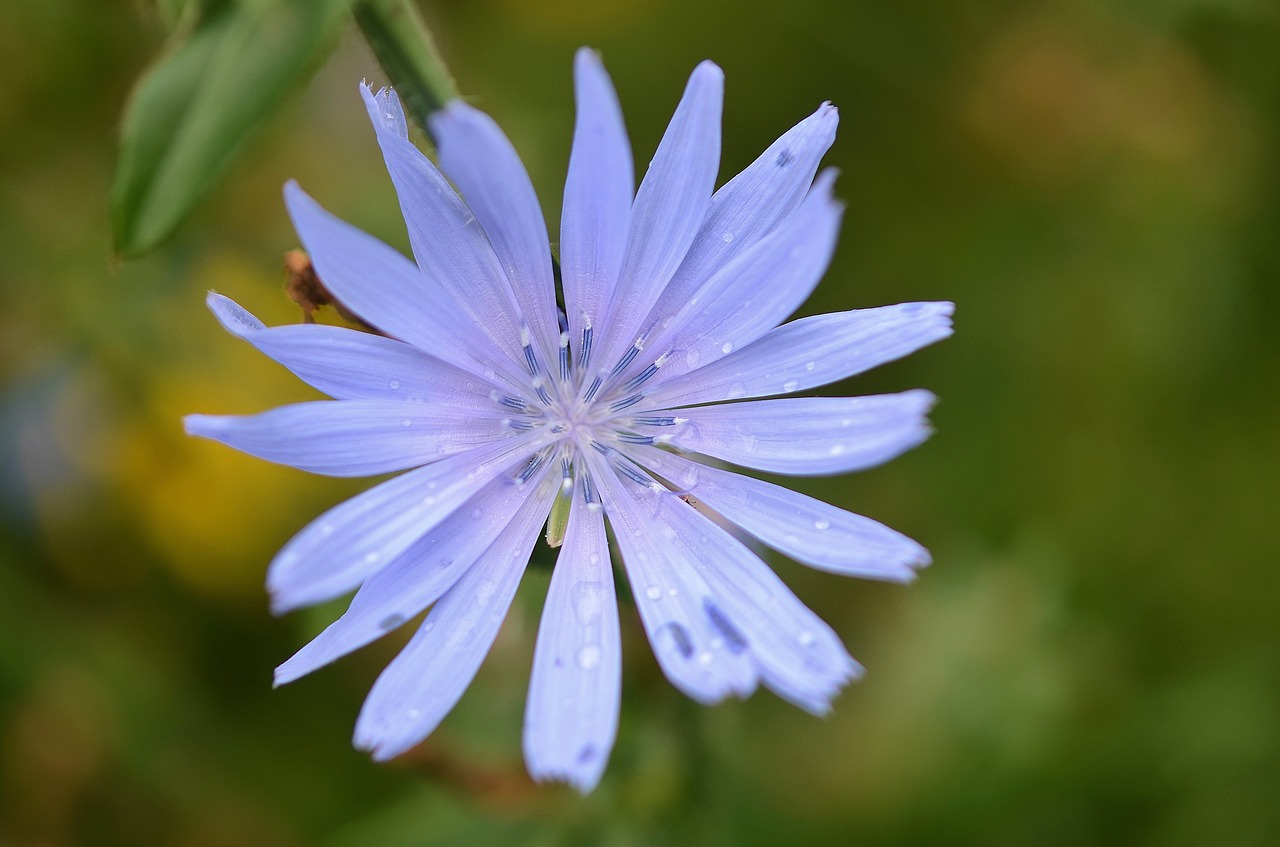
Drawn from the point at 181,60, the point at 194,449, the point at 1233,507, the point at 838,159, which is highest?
the point at 838,159

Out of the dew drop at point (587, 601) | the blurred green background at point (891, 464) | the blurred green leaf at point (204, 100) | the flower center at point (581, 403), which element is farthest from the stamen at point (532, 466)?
the blurred green background at point (891, 464)

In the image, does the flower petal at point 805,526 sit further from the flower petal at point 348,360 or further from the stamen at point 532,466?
the flower petal at point 348,360

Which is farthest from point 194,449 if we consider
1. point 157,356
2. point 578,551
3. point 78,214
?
point 578,551

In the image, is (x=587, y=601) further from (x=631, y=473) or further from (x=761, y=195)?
(x=761, y=195)

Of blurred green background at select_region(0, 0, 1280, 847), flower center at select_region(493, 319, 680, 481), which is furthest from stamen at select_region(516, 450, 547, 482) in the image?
blurred green background at select_region(0, 0, 1280, 847)

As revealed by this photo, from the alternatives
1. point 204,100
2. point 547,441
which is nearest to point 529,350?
point 547,441

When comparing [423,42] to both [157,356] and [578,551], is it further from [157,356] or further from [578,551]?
[157,356]
